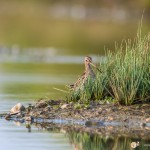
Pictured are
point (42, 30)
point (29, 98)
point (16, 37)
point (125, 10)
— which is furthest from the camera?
point (125, 10)

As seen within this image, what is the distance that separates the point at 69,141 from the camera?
13.2 m

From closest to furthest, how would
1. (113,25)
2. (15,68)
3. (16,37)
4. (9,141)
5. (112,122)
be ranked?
(9,141)
(112,122)
(15,68)
(16,37)
(113,25)

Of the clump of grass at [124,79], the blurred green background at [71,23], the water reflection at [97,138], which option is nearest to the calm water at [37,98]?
the water reflection at [97,138]

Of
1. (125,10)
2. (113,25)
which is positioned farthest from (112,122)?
(125,10)

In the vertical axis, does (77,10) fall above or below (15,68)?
above

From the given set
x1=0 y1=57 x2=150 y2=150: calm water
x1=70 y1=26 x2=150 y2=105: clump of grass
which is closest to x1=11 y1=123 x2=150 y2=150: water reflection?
x1=0 y1=57 x2=150 y2=150: calm water

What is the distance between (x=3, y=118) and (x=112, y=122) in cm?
177

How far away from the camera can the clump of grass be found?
1515 centimetres

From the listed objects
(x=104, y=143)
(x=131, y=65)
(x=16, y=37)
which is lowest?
(x=104, y=143)

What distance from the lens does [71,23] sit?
58750 mm

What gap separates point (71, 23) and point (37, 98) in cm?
4055

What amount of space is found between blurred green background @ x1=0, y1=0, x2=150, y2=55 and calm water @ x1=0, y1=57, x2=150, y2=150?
7574 millimetres

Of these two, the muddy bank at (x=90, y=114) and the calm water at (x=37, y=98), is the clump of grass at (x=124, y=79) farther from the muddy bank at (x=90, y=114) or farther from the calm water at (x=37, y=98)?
the calm water at (x=37, y=98)

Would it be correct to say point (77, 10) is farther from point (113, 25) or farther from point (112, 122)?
point (112, 122)
